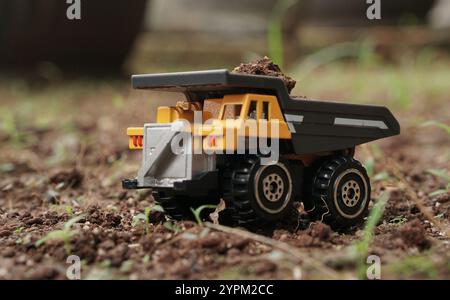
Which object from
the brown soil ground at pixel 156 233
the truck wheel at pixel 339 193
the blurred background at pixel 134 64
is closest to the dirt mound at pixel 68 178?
the brown soil ground at pixel 156 233

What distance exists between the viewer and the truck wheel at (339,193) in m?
2.50

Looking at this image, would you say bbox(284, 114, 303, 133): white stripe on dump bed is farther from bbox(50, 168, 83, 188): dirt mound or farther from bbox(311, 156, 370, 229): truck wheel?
bbox(50, 168, 83, 188): dirt mound

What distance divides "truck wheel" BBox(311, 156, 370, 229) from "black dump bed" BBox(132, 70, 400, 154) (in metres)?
0.08

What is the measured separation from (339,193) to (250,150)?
0.41 m

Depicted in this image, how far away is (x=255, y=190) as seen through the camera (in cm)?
230

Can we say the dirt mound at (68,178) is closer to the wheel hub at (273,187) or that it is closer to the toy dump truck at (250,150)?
the toy dump truck at (250,150)

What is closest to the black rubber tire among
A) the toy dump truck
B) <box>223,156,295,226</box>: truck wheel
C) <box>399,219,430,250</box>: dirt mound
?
the toy dump truck

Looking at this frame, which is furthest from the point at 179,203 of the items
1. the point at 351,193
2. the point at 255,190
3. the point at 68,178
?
the point at 68,178

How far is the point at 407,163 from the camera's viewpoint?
393 cm

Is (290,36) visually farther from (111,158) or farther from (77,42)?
(111,158)

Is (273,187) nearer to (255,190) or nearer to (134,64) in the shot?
(255,190)

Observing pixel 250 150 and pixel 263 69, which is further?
pixel 263 69
